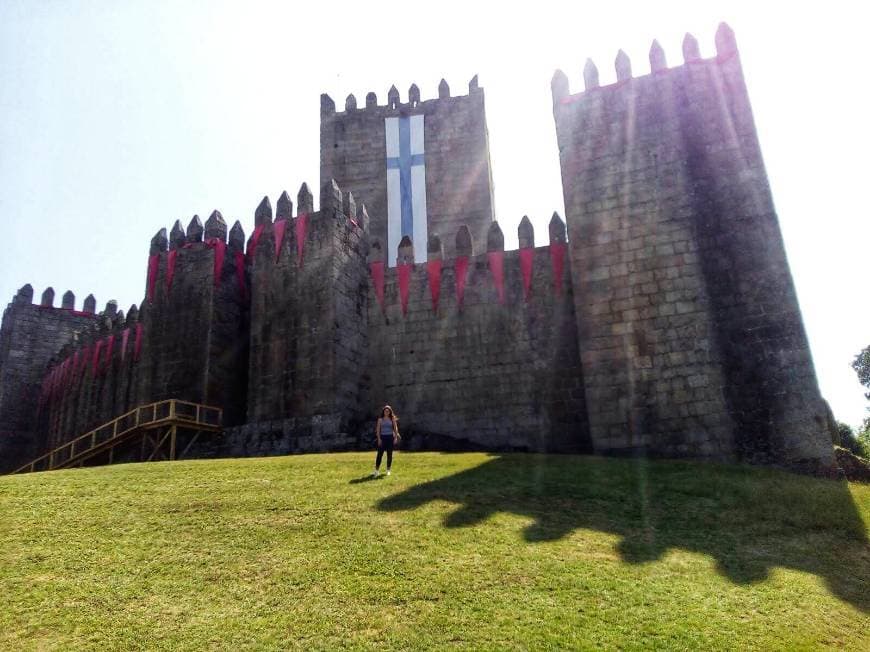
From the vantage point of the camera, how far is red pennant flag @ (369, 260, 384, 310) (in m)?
19.1

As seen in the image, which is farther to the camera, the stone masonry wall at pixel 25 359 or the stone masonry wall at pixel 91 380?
the stone masonry wall at pixel 25 359

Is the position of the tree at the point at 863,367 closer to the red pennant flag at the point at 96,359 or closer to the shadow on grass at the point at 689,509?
the shadow on grass at the point at 689,509

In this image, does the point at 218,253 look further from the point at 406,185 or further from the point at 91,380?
the point at 406,185

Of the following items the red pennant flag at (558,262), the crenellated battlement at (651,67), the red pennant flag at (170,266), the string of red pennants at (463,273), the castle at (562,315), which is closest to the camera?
the castle at (562,315)

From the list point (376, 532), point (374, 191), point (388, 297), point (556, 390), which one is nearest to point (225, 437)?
point (388, 297)

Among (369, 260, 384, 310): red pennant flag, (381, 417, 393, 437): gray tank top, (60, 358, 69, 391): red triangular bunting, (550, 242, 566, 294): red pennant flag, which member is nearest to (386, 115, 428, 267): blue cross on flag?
(369, 260, 384, 310): red pennant flag

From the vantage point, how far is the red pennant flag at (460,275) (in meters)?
18.3

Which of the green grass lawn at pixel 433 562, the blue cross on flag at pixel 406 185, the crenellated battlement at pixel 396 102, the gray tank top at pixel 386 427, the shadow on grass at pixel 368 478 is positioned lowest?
the green grass lawn at pixel 433 562

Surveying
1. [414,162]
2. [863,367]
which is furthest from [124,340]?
[863,367]

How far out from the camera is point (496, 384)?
1722 cm

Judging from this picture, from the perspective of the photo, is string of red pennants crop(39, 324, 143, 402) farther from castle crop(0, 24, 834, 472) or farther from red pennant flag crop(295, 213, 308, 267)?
red pennant flag crop(295, 213, 308, 267)

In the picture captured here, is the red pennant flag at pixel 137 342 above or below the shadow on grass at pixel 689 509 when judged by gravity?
above

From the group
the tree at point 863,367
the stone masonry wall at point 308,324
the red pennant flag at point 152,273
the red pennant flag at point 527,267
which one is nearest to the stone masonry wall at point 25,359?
the red pennant flag at point 152,273

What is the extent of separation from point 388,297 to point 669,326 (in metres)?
7.78
